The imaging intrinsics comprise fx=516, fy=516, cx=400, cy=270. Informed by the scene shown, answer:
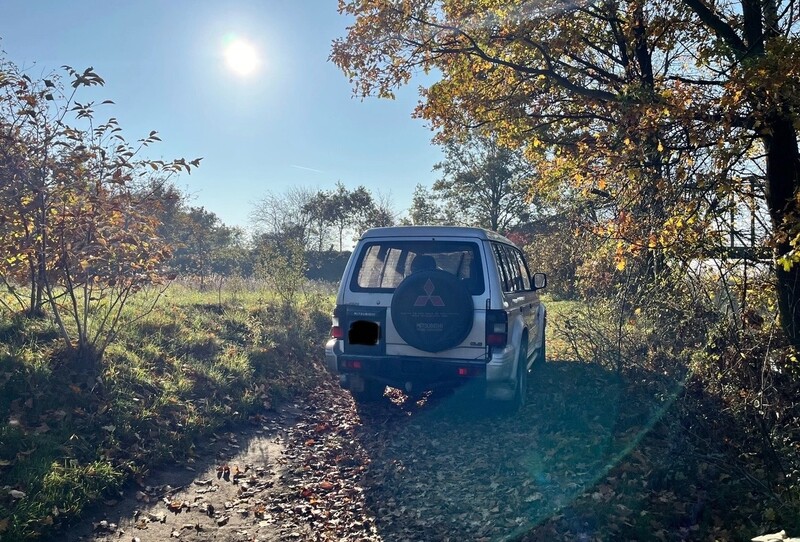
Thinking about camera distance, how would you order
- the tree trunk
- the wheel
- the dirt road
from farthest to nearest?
the wheel < the tree trunk < the dirt road

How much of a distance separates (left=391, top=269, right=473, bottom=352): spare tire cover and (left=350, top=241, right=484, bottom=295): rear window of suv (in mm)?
379

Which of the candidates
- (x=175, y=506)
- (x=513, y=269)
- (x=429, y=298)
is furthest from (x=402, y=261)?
(x=175, y=506)

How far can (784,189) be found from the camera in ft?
18.2

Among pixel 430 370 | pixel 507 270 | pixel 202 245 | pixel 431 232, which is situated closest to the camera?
pixel 430 370

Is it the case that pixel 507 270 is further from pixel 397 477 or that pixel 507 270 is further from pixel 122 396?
pixel 122 396

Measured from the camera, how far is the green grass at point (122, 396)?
3.99m

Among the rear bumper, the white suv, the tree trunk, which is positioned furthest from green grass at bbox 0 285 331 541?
the tree trunk

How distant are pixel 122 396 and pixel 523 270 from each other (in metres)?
5.72

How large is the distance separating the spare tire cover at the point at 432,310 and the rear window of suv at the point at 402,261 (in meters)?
0.38

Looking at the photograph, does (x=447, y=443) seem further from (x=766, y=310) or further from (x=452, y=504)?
(x=766, y=310)

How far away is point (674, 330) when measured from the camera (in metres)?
6.09

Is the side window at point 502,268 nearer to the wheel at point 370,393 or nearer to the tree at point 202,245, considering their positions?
the wheel at point 370,393

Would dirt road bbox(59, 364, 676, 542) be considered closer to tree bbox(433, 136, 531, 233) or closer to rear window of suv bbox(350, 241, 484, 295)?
rear window of suv bbox(350, 241, 484, 295)

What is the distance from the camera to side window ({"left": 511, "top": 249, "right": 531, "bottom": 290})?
295 inches
